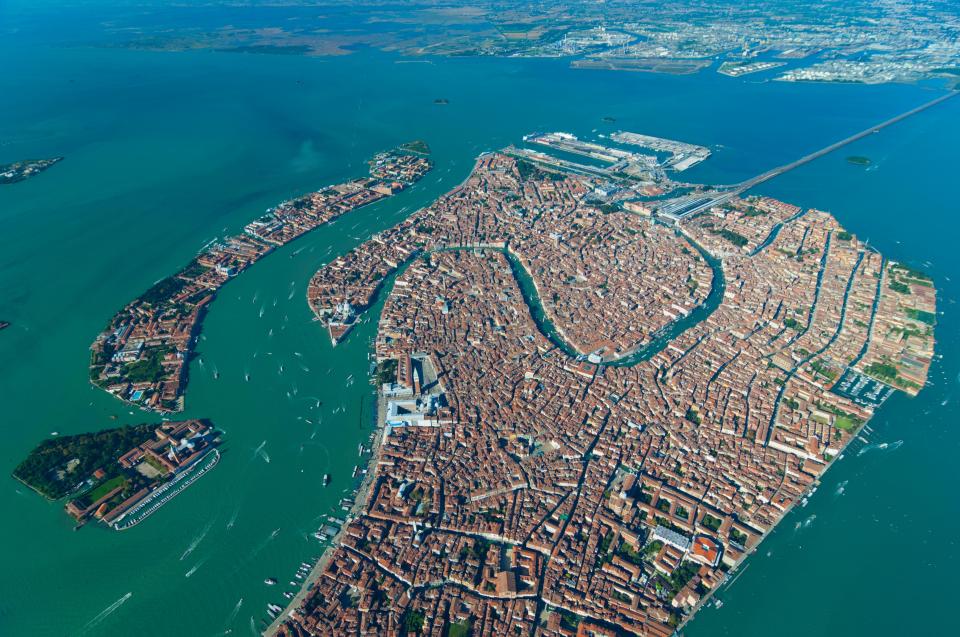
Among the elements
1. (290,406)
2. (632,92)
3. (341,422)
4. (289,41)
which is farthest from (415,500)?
(289,41)

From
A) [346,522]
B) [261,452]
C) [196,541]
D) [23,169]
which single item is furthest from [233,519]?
[23,169]

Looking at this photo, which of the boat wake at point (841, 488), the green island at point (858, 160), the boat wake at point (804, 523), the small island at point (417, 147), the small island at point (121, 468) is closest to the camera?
the boat wake at point (804, 523)

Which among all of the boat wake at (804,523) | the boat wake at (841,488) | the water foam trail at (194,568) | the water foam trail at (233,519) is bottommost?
the water foam trail at (194,568)

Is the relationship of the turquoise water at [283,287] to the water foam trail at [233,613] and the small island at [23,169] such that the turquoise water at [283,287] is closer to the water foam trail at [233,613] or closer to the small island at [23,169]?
the water foam trail at [233,613]

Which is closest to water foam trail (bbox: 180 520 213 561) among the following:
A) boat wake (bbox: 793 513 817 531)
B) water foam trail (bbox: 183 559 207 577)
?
water foam trail (bbox: 183 559 207 577)

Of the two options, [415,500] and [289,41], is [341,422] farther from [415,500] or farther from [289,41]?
[289,41]

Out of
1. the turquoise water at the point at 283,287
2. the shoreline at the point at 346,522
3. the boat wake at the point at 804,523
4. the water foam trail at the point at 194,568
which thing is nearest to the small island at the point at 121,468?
the turquoise water at the point at 283,287
